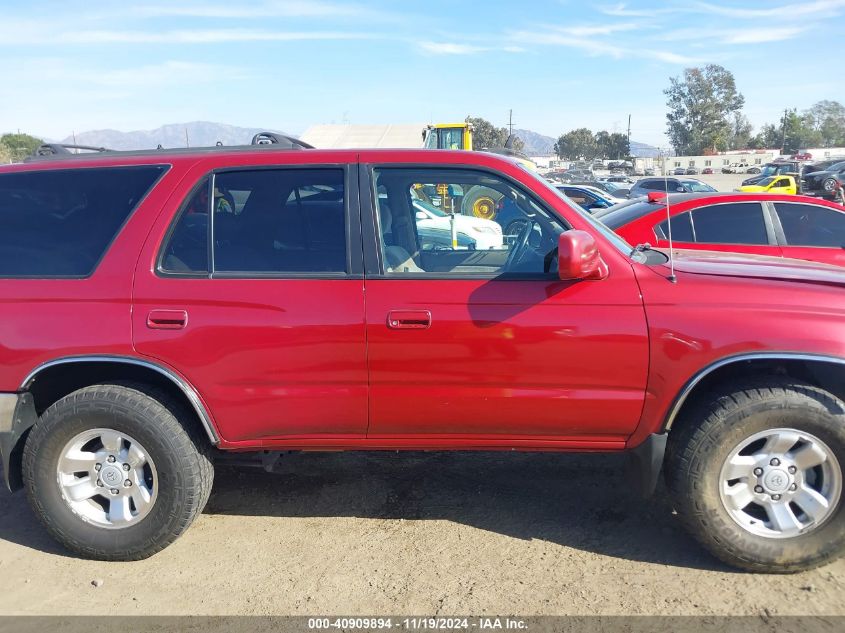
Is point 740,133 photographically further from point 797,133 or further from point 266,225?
point 266,225

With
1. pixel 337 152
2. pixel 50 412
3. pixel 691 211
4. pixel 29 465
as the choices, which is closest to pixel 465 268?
pixel 337 152

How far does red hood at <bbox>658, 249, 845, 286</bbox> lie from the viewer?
3.11m

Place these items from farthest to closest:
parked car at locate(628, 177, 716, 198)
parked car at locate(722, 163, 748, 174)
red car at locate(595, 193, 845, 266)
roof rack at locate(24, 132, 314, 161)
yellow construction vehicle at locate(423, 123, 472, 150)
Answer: parked car at locate(722, 163, 748, 174) → parked car at locate(628, 177, 716, 198) → yellow construction vehicle at locate(423, 123, 472, 150) → red car at locate(595, 193, 845, 266) → roof rack at locate(24, 132, 314, 161)

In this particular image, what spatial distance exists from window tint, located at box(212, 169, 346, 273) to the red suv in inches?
0.4

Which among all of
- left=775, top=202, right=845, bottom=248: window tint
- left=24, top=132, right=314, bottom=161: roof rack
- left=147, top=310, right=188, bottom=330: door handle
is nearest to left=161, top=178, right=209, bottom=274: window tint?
left=147, top=310, right=188, bottom=330: door handle

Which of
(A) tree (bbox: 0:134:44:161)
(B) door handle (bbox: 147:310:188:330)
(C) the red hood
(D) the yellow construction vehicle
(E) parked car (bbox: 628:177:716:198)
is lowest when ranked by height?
(B) door handle (bbox: 147:310:188:330)

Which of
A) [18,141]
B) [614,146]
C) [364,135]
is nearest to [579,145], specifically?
[614,146]

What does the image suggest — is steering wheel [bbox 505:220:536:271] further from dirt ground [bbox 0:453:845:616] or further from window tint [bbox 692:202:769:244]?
window tint [bbox 692:202:769:244]

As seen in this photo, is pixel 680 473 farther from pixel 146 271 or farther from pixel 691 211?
pixel 691 211

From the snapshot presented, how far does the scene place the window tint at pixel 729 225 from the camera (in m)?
6.30

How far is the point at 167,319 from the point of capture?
3.13 m

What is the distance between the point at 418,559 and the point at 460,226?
1.69 meters

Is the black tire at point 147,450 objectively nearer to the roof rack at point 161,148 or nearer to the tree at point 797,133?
the roof rack at point 161,148

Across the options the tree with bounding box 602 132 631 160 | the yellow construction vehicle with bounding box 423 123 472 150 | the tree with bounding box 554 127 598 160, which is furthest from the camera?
the tree with bounding box 554 127 598 160
